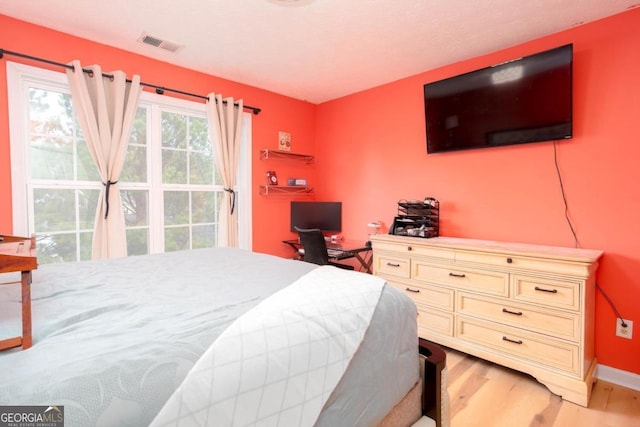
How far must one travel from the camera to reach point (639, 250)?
2039 mm

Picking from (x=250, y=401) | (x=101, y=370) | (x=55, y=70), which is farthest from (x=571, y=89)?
(x=55, y=70)

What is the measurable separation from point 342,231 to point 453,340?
179 cm

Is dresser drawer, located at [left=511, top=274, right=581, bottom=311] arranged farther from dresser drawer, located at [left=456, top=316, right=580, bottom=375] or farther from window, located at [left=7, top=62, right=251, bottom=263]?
window, located at [left=7, top=62, right=251, bottom=263]

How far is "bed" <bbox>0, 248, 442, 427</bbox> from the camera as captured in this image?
2.09 feet

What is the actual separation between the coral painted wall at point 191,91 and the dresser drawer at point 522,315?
2183 millimetres

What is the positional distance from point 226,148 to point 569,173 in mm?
2932

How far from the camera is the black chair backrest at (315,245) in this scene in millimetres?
2943

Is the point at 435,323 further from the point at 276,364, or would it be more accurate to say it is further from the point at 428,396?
the point at 276,364

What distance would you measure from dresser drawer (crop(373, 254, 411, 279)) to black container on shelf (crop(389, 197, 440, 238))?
0.28m

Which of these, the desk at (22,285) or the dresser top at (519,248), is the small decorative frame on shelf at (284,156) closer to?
the dresser top at (519,248)

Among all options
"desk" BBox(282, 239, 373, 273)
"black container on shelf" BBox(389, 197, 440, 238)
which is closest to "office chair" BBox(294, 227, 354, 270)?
"desk" BBox(282, 239, 373, 273)

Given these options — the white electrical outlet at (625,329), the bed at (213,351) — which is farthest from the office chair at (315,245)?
the white electrical outlet at (625,329)

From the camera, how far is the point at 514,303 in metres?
Result: 2.15

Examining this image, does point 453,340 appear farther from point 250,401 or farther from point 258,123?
point 258,123
